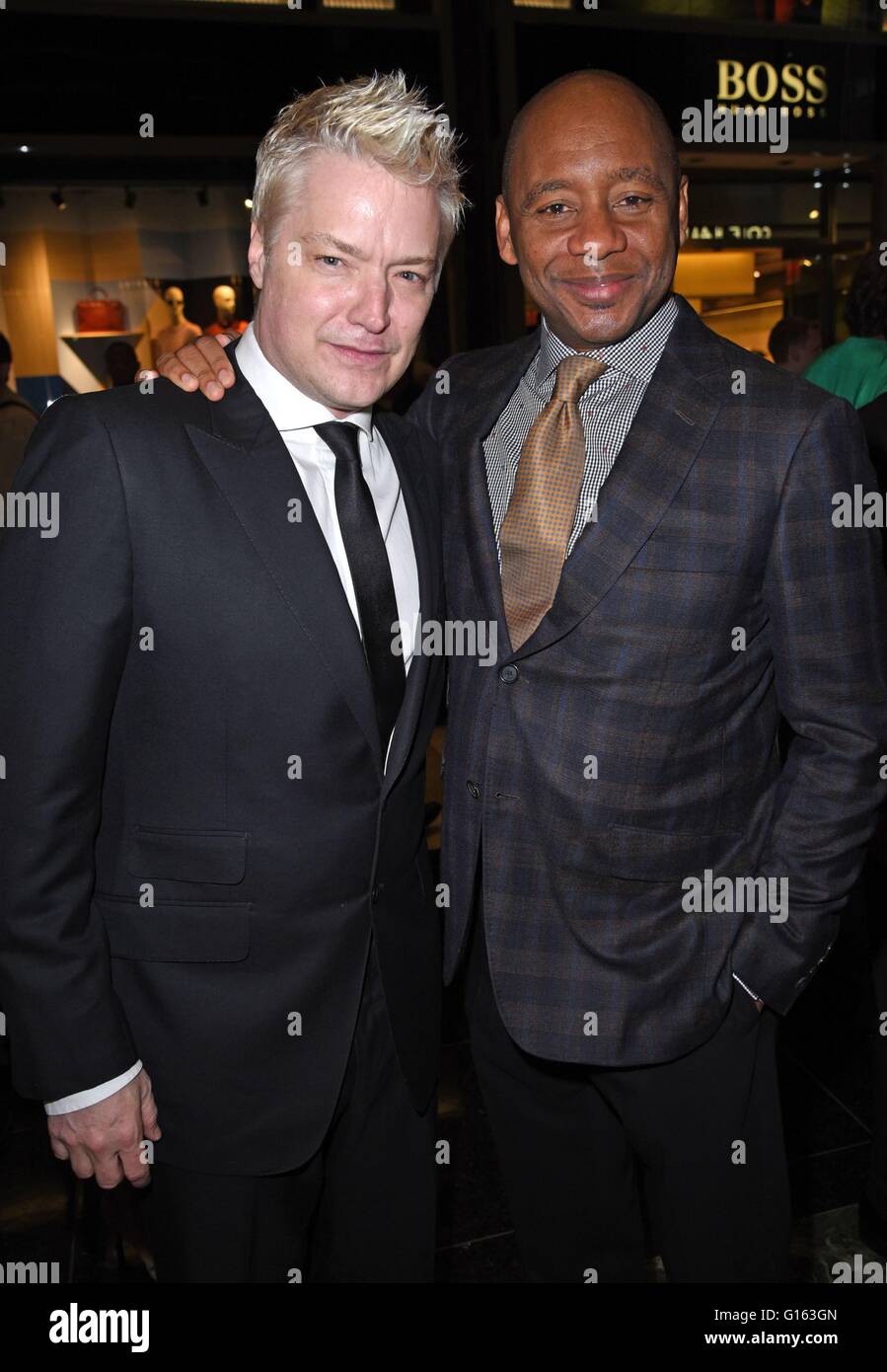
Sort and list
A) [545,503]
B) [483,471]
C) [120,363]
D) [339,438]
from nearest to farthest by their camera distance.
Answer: [339,438], [545,503], [483,471], [120,363]

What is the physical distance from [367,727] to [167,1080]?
591mm

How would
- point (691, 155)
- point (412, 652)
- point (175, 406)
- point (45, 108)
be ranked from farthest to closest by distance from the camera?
point (691, 155)
point (45, 108)
point (412, 652)
point (175, 406)

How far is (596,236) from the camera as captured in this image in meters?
1.84

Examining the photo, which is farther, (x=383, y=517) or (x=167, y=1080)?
(x=383, y=517)

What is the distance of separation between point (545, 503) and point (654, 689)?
1.16 ft

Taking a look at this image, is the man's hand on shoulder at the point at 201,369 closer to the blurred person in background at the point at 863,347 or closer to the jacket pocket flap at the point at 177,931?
the jacket pocket flap at the point at 177,931

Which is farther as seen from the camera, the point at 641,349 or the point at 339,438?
the point at 641,349

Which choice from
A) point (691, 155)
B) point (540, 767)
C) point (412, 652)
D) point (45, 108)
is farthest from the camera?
point (691, 155)

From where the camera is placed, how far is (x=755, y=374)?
1.85 meters

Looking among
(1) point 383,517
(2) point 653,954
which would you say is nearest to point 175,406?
(1) point 383,517
